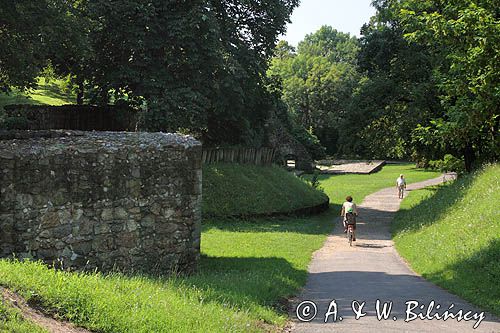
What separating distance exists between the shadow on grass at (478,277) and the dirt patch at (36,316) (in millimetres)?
6661

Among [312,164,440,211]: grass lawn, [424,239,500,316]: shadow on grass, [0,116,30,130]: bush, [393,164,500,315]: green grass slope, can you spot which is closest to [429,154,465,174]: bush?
[312,164,440,211]: grass lawn

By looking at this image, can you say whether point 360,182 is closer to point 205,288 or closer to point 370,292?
point 370,292

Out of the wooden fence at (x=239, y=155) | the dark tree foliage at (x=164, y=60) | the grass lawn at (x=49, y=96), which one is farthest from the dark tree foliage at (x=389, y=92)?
the grass lawn at (x=49, y=96)

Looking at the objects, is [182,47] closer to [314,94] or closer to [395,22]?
[395,22]

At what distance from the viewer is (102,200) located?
9844 mm

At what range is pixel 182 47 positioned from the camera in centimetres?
2214

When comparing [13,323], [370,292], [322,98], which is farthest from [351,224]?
[322,98]

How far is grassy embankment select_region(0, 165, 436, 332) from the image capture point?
580 centimetres

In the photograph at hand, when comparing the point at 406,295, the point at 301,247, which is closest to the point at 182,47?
the point at 301,247

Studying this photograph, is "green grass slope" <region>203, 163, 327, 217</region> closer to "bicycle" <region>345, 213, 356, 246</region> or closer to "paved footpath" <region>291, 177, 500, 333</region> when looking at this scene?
"paved footpath" <region>291, 177, 500, 333</region>

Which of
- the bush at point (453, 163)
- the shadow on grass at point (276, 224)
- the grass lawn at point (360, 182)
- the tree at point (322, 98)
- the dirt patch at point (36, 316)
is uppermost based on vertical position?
the tree at point (322, 98)

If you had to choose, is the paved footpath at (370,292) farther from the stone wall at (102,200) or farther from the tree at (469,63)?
the tree at (469,63)

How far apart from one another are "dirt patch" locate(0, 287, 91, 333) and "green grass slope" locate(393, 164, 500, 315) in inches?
262

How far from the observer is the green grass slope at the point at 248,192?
23.0 m
